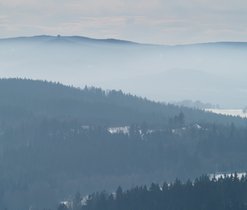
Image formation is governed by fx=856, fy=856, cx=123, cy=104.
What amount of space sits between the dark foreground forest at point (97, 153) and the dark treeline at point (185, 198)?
108 feet

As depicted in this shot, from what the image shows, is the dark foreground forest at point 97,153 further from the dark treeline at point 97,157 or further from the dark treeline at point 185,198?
the dark treeline at point 185,198

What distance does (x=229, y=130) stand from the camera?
192 metres

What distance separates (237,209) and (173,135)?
94.7 m

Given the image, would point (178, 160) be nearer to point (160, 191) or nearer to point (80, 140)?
point (80, 140)

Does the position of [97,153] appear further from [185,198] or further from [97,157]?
[185,198]

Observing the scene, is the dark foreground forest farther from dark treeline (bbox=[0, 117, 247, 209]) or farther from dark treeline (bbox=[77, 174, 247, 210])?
dark treeline (bbox=[77, 174, 247, 210])

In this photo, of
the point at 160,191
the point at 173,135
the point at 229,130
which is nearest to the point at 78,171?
the point at 173,135

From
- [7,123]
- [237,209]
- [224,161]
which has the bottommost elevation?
[237,209]

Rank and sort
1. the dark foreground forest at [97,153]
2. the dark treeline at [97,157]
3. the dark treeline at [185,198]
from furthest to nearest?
the dark foreground forest at [97,153] < the dark treeline at [97,157] < the dark treeline at [185,198]

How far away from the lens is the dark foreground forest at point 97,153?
145750mm

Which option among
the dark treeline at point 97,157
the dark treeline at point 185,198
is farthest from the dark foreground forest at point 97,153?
the dark treeline at point 185,198

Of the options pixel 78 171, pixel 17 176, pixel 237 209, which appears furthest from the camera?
pixel 78 171

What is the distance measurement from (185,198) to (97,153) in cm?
7407

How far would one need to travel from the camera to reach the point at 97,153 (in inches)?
6678
